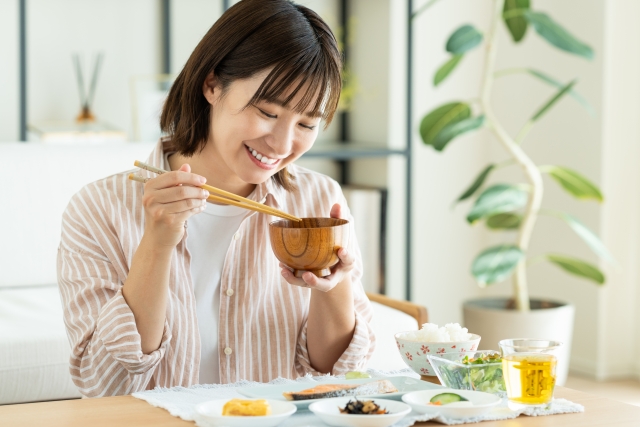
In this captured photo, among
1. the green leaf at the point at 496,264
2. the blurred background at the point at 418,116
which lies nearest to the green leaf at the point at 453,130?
the blurred background at the point at 418,116

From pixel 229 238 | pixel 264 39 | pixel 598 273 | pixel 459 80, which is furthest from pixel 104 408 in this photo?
pixel 459 80

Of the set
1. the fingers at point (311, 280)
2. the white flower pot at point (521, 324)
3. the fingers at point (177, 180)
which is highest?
the fingers at point (177, 180)

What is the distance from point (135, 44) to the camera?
11.2ft

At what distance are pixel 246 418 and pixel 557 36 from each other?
7.69 feet

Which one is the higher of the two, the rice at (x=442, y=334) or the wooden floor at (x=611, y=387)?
the rice at (x=442, y=334)

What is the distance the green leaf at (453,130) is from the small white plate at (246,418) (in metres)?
2.10

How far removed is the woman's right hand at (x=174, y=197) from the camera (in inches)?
45.8

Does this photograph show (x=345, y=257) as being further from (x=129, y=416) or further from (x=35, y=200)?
(x=35, y=200)

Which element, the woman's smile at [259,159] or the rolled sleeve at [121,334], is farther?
the woman's smile at [259,159]

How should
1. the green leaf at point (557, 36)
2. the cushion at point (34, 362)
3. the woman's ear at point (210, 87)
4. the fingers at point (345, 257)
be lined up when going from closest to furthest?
the fingers at point (345, 257)
the woman's ear at point (210, 87)
the cushion at point (34, 362)
the green leaf at point (557, 36)

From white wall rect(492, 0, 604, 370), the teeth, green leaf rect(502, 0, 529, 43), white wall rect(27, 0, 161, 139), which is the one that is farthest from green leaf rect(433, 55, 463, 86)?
the teeth

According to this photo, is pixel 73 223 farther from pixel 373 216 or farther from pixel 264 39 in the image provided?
pixel 373 216

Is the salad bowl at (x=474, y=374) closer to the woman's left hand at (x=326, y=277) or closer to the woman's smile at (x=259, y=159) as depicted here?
the woman's left hand at (x=326, y=277)

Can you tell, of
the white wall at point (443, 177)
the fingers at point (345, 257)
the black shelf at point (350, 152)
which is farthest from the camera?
the white wall at point (443, 177)
